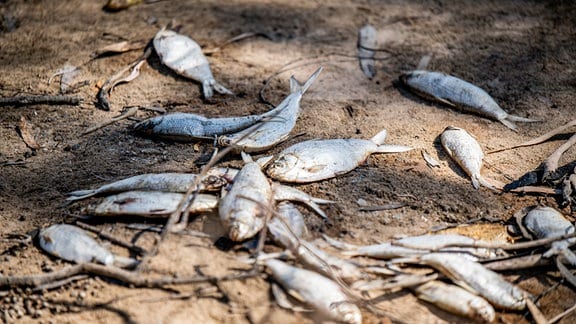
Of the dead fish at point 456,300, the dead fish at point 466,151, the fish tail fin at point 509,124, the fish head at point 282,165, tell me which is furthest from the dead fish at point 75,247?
the fish tail fin at point 509,124

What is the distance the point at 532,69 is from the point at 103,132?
11.1 feet

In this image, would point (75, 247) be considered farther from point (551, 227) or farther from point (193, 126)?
point (551, 227)

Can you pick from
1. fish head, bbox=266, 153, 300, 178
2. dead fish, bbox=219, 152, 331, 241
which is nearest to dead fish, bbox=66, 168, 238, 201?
dead fish, bbox=219, 152, 331, 241

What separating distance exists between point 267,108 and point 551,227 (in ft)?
6.67

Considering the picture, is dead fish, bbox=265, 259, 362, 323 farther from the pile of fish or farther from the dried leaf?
the dried leaf

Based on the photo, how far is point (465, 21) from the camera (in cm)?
523

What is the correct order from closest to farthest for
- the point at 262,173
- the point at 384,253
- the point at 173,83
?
1. the point at 384,253
2. the point at 262,173
3. the point at 173,83

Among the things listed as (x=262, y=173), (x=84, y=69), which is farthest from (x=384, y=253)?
(x=84, y=69)

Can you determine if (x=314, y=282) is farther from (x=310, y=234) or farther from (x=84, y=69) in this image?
(x=84, y=69)

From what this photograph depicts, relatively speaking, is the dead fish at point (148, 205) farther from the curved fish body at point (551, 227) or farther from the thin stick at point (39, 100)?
the curved fish body at point (551, 227)

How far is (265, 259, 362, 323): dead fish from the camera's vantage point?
2.57 m

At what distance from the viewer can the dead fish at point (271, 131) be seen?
3.51 metres

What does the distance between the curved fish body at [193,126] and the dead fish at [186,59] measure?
524mm

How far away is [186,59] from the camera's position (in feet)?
14.6
